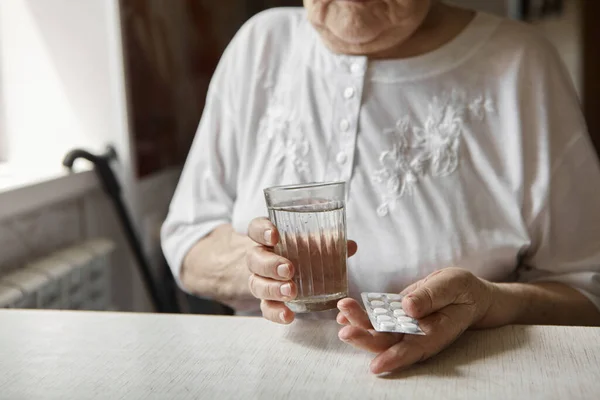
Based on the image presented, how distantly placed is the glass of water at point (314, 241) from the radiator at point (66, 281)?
2.19 ft

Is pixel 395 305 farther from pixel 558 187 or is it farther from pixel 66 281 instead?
pixel 66 281

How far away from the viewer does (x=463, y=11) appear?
52.4 inches

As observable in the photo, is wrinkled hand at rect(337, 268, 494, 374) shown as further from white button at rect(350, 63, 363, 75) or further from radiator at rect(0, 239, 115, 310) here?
radiator at rect(0, 239, 115, 310)

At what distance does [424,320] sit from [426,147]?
46 cm

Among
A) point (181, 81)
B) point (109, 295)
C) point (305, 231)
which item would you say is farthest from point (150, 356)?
point (181, 81)

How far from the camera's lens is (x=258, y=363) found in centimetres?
81

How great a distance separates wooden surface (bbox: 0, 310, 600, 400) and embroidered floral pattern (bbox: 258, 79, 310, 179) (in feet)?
1.31

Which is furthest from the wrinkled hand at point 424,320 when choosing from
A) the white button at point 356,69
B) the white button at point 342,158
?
the white button at point 356,69

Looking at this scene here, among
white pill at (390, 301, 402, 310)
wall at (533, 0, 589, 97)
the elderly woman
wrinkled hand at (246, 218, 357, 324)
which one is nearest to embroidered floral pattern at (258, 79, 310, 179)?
the elderly woman

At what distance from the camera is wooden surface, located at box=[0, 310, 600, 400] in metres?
0.73

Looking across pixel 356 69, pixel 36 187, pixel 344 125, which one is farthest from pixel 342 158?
pixel 36 187

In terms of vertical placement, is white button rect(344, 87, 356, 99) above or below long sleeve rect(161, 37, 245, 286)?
above

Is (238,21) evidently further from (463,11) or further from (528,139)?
(528,139)

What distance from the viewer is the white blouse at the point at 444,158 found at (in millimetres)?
1181
